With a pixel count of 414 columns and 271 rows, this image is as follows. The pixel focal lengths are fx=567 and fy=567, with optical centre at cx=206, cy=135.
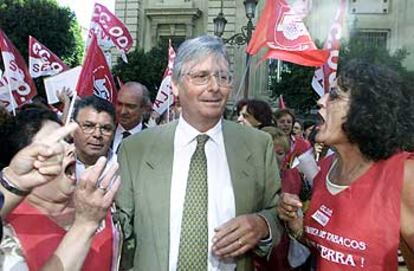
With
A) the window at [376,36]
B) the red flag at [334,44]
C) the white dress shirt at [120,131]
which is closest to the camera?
the white dress shirt at [120,131]

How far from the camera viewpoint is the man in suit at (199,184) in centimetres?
256

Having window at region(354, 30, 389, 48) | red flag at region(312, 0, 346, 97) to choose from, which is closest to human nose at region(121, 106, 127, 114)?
red flag at region(312, 0, 346, 97)

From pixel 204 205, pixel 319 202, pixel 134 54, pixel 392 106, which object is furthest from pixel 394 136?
pixel 134 54

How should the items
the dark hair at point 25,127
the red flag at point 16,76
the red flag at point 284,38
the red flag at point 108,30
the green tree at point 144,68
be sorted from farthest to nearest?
the green tree at point 144,68, the red flag at point 108,30, the red flag at point 16,76, the red flag at point 284,38, the dark hair at point 25,127

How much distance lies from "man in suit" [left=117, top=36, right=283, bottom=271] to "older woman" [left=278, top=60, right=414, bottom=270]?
0.64 feet

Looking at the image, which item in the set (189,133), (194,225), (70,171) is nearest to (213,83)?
(189,133)

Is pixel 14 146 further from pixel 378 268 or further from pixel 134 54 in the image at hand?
pixel 134 54

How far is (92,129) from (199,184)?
1566mm

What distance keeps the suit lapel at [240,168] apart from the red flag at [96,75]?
10.5 feet

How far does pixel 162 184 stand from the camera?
8.59 feet

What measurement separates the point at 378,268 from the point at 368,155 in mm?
489

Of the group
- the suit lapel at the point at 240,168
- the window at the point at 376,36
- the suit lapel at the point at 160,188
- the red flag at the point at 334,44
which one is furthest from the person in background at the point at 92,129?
the window at the point at 376,36

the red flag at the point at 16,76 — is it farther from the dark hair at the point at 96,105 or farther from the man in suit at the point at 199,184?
the man in suit at the point at 199,184

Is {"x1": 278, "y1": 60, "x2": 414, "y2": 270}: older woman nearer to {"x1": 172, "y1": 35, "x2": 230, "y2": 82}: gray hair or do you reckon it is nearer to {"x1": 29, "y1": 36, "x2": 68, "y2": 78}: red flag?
{"x1": 172, "y1": 35, "x2": 230, "y2": 82}: gray hair
